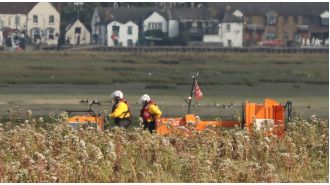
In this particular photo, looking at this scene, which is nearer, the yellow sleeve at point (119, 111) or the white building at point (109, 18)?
the yellow sleeve at point (119, 111)

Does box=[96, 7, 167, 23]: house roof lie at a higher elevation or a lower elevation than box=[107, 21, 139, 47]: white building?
higher

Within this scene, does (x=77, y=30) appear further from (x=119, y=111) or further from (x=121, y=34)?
(x=119, y=111)

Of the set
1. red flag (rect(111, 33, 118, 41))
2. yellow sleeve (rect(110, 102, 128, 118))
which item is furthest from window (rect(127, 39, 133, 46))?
yellow sleeve (rect(110, 102, 128, 118))

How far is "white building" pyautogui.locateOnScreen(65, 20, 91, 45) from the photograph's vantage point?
78812 mm

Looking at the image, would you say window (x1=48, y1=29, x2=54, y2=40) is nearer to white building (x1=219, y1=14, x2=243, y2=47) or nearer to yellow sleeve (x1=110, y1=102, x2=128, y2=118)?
white building (x1=219, y1=14, x2=243, y2=47)

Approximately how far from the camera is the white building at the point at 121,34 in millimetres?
85875

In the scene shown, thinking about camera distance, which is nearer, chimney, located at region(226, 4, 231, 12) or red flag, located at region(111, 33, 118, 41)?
red flag, located at region(111, 33, 118, 41)

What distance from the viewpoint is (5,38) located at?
74.6 m

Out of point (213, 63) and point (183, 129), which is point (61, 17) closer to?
point (213, 63)

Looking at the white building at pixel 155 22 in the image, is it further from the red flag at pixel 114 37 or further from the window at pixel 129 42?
the red flag at pixel 114 37

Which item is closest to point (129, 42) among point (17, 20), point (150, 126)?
point (17, 20)

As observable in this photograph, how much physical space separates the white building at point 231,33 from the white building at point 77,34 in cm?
1305

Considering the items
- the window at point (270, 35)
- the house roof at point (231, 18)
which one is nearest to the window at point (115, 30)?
the house roof at point (231, 18)

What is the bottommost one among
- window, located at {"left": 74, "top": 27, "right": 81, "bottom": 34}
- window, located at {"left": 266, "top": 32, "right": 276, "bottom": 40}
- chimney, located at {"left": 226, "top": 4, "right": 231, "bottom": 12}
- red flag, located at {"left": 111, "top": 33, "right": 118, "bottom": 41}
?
window, located at {"left": 266, "top": 32, "right": 276, "bottom": 40}
